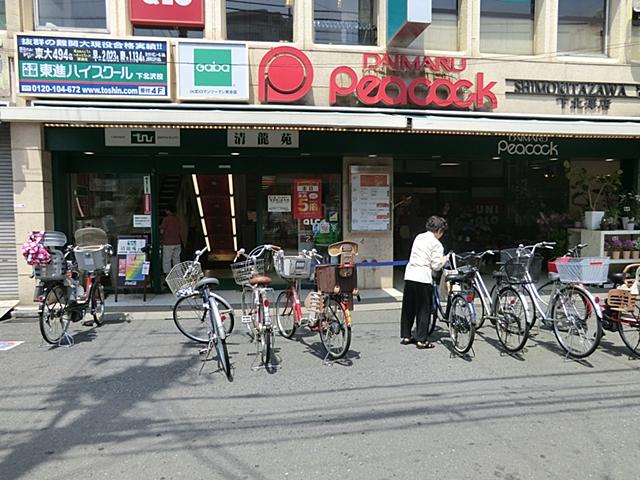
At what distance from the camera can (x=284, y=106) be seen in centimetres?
927

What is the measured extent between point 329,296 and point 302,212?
15.9ft

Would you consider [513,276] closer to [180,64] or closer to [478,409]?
[478,409]

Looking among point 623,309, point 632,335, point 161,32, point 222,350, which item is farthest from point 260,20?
→ point 632,335

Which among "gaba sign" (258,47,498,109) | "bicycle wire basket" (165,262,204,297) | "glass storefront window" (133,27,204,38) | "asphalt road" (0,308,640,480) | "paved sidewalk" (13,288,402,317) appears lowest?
"asphalt road" (0,308,640,480)

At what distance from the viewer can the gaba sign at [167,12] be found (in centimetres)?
925

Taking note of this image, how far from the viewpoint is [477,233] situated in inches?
560

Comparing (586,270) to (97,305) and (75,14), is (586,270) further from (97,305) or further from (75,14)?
(75,14)

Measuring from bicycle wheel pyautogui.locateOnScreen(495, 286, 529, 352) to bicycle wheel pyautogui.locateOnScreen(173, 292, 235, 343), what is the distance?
3515 millimetres

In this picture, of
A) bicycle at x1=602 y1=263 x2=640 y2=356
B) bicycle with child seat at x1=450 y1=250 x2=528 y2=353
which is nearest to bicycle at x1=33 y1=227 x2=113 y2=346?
bicycle with child seat at x1=450 y1=250 x2=528 y2=353

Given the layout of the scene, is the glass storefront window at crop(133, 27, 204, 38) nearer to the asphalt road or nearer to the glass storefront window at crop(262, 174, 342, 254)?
the glass storefront window at crop(262, 174, 342, 254)

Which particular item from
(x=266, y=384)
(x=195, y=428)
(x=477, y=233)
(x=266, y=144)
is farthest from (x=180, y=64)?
(x=477, y=233)

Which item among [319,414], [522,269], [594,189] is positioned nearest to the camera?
[319,414]

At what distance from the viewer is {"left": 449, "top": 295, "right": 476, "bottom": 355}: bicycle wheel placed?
18.8ft

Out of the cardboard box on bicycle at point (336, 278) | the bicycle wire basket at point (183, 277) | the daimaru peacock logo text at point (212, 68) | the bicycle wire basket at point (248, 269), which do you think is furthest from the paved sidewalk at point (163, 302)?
the daimaru peacock logo text at point (212, 68)
